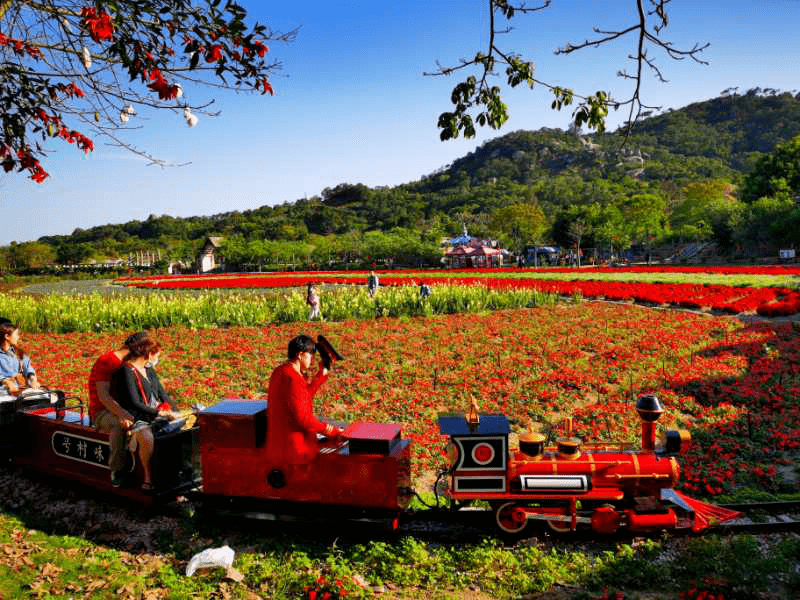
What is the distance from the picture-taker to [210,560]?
16.4ft

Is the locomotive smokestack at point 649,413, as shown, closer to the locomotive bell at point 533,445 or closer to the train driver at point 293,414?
the locomotive bell at point 533,445

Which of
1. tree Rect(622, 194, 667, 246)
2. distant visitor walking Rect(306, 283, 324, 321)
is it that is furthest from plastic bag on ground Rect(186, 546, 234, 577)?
tree Rect(622, 194, 667, 246)

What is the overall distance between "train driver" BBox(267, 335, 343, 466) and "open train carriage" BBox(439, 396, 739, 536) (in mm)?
1375

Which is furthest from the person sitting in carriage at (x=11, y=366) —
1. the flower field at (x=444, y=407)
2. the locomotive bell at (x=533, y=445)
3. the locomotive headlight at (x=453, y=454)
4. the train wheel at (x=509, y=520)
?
the locomotive bell at (x=533, y=445)

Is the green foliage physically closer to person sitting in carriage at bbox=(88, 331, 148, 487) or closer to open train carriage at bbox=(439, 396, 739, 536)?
person sitting in carriage at bbox=(88, 331, 148, 487)

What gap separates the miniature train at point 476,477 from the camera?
5188mm

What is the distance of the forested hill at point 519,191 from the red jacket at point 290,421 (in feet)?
286

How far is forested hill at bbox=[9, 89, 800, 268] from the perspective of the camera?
391ft

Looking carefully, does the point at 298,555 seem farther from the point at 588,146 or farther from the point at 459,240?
the point at 588,146

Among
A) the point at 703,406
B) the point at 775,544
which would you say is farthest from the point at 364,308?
the point at 775,544

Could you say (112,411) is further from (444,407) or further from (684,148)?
(684,148)

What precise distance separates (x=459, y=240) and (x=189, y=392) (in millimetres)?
74814

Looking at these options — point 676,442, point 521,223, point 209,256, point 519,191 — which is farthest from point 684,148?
point 676,442

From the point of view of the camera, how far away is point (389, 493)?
17.0ft
